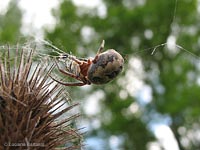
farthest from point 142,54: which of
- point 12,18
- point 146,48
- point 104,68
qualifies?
point 104,68

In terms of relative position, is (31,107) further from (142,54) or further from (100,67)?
(142,54)

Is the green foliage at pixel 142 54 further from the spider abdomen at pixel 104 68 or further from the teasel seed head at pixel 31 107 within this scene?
the spider abdomen at pixel 104 68

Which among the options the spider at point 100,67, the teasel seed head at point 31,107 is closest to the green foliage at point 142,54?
the teasel seed head at point 31,107

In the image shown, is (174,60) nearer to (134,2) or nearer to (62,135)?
(134,2)

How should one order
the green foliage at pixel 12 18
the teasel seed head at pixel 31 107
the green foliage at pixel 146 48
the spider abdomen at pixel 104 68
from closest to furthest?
the spider abdomen at pixel 104 68 < the teasel seed head at pixel 31 107 < the green foliage at pixel 146 48 < the green foliage at pixel 12 18

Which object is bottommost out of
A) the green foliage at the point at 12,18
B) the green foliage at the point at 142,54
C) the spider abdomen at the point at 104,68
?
the spider abdomen at the point at 104,68

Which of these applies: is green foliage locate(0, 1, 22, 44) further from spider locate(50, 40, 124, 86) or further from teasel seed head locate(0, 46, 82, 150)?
spider locate(50, 40, 124, 86)

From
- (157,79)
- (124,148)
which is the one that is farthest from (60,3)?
(124,148)

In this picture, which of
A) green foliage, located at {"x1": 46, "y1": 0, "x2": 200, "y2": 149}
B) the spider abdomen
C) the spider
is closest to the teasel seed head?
the spider
